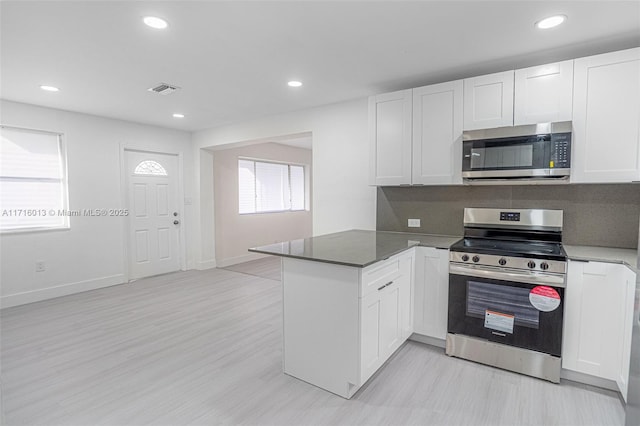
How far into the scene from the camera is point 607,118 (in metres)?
2.32

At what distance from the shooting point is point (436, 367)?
8.36 ft

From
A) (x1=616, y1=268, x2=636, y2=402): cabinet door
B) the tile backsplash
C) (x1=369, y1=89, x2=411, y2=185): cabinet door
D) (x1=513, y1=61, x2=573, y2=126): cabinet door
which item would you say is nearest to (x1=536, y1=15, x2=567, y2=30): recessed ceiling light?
(x1=513, y1=61, x2=573, y2=126): cabinet door

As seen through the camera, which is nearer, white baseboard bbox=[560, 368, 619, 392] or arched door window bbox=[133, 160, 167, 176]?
white baseboard bbox=[560, 368, 619, 392]

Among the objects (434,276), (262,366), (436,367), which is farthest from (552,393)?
(262,366)

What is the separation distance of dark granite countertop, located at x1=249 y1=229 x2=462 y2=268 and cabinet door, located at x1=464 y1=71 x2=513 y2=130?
1069mm

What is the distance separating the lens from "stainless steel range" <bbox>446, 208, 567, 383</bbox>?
90.4 inches

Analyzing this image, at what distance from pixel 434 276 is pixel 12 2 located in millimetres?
3392

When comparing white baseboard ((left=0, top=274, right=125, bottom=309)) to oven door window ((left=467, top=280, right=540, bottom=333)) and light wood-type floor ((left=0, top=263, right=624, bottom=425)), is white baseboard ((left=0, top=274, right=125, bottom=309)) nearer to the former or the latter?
light wood-type floor ((left=0, top=263, right=624, bottom=425))

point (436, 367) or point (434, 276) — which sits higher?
point (434, 276)

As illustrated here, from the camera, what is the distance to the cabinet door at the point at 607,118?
2238 mm

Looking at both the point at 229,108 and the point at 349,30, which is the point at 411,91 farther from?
the point at 229,108

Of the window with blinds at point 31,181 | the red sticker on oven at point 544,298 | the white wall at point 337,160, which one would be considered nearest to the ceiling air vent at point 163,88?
the white wall at point 337,160

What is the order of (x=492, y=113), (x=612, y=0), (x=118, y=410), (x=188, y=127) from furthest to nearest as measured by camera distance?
(x=188, y=127)
(x=492, y=113)
(x=118, y=410)
(x=612, y=0)

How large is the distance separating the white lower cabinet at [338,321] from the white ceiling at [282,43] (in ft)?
5.29
